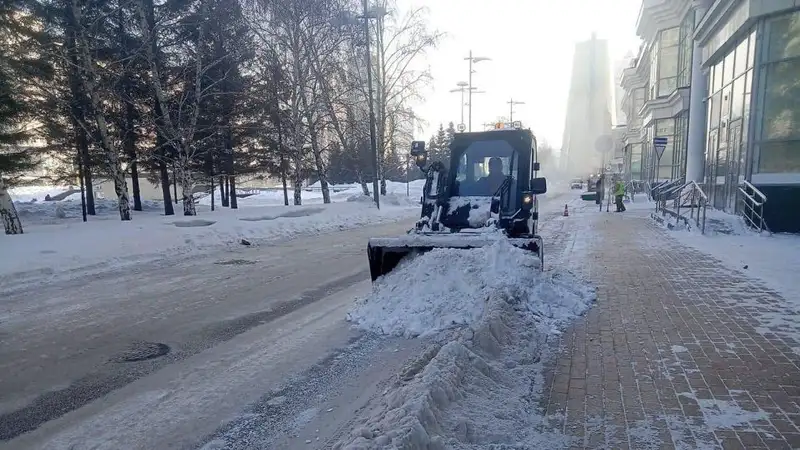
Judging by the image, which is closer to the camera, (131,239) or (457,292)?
(457,292)

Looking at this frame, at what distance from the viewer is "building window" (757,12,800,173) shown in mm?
12445

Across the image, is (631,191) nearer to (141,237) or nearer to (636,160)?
(636,160)

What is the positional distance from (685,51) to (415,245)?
27.1 metres

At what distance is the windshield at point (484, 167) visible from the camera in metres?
8.57

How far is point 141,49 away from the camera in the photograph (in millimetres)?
16734

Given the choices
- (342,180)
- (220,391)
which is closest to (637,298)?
(220,391)

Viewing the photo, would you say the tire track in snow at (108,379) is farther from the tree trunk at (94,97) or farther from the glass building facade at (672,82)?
the glass building facade at (672,82)

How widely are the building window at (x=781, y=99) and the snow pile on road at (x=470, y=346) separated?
9.20 m

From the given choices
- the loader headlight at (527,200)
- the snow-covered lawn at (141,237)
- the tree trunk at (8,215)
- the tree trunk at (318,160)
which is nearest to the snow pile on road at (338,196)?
the tree trunk at (318,160)

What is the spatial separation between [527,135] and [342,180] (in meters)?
58.1

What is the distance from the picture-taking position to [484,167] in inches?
345

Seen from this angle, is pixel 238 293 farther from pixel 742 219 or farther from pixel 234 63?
pixel 234 63

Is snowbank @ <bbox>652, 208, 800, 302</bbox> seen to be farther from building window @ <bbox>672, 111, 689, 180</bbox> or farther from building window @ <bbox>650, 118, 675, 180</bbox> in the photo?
building window @ <bbox>650, 118, 675, 180</bbox>

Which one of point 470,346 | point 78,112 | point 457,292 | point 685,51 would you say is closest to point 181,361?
point 470,346
